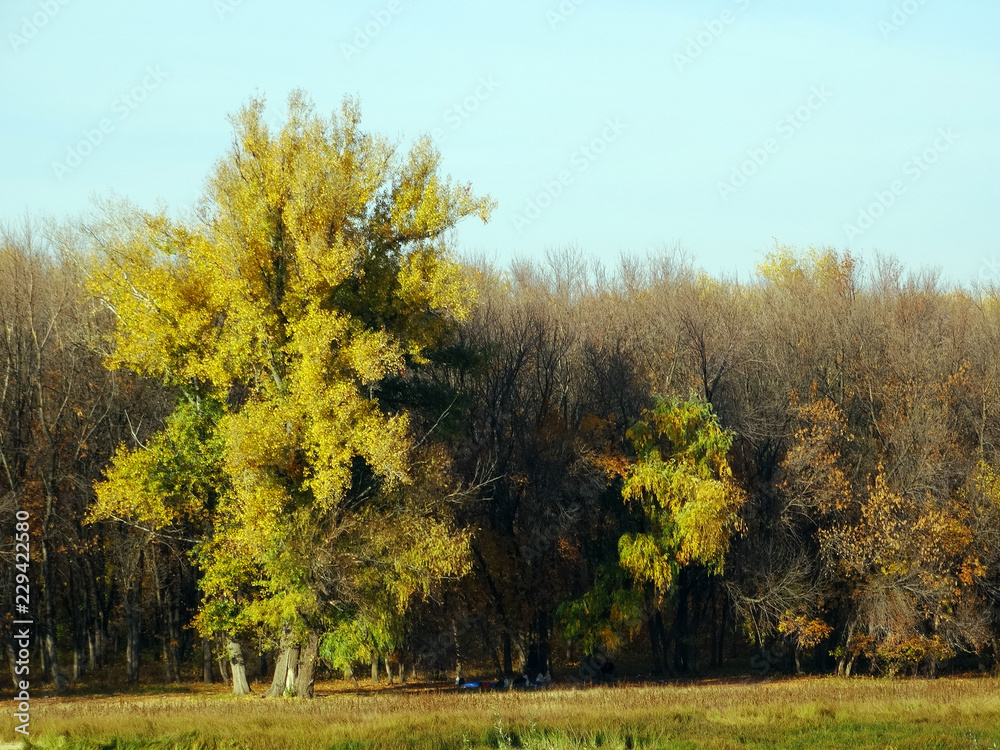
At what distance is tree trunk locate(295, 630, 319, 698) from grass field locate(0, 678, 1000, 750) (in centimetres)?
358

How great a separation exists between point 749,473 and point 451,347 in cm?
1421

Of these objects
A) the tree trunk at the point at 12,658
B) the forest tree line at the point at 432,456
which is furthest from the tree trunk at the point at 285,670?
the tree trunk at the point at 12,658

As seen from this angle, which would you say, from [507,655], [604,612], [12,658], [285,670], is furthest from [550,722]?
[12,658]

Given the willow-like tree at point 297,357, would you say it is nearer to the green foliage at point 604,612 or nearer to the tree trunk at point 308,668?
the tree trunk at point 308,668

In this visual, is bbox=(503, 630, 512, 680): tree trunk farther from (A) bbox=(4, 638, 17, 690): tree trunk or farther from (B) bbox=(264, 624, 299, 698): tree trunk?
(A) bbox=(4, 638, 17, 690): tree trunk

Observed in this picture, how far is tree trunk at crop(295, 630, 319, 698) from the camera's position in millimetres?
27734

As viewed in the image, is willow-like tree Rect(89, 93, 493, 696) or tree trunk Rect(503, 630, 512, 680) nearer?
willow-like tree Rect(89, 93, 493, 696)

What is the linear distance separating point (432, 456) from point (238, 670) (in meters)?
10.1

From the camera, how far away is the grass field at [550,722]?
1720 centimetres

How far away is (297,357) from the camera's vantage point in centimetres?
2658

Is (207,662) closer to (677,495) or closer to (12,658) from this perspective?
(12,658)

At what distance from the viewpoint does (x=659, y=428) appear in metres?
35.1

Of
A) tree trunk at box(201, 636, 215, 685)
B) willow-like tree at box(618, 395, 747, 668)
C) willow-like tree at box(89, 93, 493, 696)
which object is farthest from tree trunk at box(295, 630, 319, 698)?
willow-like tree at box(618, 395, 747, 668)

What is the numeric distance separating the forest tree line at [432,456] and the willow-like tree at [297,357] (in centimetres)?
9
